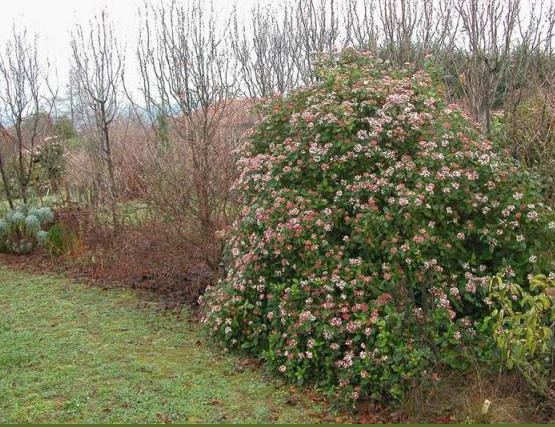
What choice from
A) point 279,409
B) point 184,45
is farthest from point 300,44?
point 279,409

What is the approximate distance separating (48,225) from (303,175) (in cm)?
623

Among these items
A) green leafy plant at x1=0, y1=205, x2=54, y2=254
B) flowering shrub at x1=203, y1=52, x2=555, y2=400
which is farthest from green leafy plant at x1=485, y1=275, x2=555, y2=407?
green leafy plant at x1=0, y1=205, x2=54, y2=254

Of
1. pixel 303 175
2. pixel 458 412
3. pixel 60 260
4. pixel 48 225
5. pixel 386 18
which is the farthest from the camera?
pixel 48 225

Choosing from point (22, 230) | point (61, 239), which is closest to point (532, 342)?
point (61, 239)

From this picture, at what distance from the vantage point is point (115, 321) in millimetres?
6125

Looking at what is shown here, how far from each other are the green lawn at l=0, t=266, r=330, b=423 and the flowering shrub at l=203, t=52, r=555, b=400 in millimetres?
290

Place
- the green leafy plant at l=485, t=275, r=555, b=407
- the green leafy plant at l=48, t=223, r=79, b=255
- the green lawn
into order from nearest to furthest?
the green leafy plant at l=485, t=275, r=555, b=407
the green lawn
the green leafy plant at l=48, t=223, r=79, b=255

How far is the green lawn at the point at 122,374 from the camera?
13.1 ft

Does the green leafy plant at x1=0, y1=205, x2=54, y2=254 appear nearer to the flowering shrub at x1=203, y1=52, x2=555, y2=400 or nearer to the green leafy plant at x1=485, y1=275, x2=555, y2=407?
the flowering shrub at x1=203, y1=52, x2=555, y2=400

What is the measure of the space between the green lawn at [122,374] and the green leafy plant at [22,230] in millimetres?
3116

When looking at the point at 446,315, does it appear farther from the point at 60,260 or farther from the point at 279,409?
the point at 60,260

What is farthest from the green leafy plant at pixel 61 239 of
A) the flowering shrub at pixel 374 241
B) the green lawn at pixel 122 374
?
the flowering shrub at pixel 374 241

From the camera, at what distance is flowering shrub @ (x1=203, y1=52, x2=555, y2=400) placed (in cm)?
406

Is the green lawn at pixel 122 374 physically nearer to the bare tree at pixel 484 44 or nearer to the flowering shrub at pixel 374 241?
the flowering shrub at pixel 374 241
